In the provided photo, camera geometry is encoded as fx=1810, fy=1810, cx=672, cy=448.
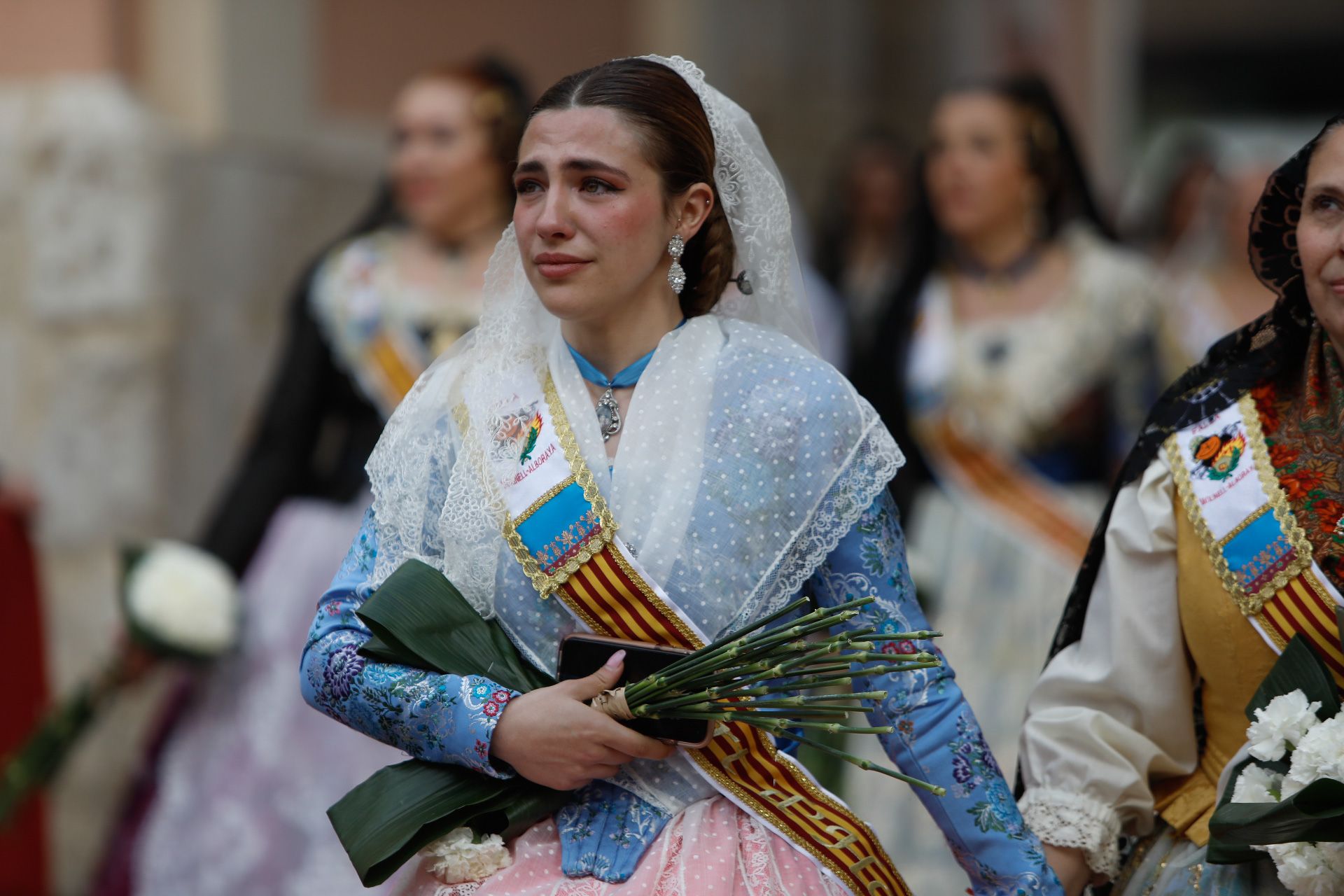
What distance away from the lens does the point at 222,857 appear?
4605mm

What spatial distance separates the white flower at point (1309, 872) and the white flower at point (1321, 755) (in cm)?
10

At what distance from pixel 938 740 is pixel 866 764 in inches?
11.0

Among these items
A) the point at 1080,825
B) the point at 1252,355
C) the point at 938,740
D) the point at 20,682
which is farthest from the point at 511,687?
the point at 20,682

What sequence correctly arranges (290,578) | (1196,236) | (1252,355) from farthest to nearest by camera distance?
(1196,236) < (290,578) < (1252,355)

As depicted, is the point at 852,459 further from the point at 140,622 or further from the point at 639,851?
the point at 140,622

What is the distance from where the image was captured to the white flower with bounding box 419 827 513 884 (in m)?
2.46

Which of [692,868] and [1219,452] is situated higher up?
[1219,452]

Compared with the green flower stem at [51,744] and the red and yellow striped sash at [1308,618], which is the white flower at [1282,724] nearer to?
the red and yellow striped sash at [1308,618]

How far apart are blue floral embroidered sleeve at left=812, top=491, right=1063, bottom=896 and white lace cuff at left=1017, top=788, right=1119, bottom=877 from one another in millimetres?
122

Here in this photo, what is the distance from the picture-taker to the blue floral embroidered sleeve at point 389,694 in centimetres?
244

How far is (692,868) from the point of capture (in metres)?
2.46

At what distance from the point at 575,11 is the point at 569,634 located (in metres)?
5.67

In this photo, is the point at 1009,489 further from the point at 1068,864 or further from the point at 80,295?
the point at 80,295

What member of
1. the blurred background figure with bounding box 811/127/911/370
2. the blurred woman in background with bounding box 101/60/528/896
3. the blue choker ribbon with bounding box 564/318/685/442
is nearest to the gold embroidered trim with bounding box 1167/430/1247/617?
the blue choker ribbon with bounding box 564/318/685/442
